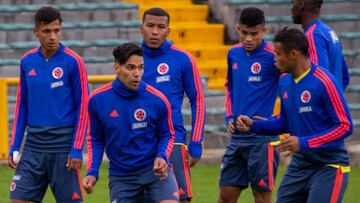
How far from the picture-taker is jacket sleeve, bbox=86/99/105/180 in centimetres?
1002

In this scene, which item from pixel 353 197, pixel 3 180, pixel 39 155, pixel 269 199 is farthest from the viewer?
pixel 3 180

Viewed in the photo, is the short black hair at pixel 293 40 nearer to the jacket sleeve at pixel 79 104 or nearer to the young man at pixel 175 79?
the young man at pixel 175 79

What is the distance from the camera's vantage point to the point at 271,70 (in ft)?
38.1

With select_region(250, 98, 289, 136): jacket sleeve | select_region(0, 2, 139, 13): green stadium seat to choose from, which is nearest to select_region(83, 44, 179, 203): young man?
select_region(250, 98, 289, 136): jacket sleeve

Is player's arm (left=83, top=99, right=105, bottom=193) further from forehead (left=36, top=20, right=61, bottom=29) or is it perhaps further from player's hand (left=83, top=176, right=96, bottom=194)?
forehead (left=36, top=20, right=61, bottom=29)

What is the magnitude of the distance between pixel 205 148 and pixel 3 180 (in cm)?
282

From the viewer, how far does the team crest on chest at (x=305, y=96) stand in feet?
31.7

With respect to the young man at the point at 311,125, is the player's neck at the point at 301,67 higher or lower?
higher

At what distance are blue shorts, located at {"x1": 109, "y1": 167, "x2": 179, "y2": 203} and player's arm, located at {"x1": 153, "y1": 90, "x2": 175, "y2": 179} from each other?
140 millimetres

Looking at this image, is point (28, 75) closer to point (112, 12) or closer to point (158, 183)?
point (158, 183)

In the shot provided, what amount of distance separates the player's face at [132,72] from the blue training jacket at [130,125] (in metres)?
0.06

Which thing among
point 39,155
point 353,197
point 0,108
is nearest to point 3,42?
point 0,108

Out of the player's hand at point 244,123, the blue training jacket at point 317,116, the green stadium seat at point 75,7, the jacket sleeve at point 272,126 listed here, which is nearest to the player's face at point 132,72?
the player's hand at point 244,123

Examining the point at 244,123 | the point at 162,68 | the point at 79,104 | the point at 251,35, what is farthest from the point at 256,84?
the point at 79,104
